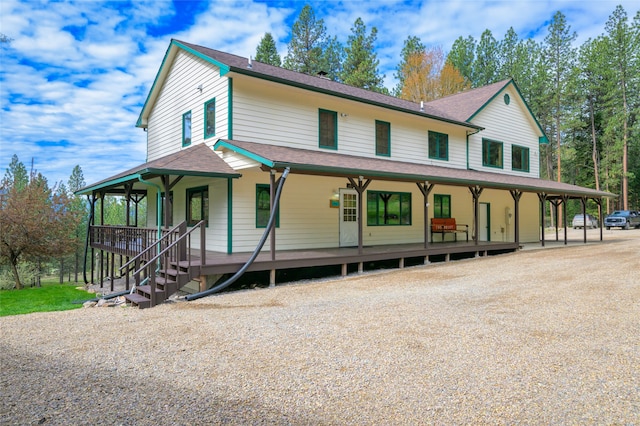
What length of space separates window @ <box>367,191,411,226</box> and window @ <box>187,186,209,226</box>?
18.1 feet

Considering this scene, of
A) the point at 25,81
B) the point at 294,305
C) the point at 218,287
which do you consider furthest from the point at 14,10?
the point at 25,81

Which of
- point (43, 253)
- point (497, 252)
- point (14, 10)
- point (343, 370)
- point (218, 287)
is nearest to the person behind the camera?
point (343, 370)

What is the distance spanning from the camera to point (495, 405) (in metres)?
3.36

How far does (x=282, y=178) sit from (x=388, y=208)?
6.52 m

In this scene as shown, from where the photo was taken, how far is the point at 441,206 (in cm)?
1630

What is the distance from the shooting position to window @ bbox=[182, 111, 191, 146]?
13.4 m

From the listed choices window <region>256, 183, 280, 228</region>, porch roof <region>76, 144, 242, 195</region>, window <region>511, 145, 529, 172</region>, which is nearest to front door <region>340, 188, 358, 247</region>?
window <region>256, 183, 280, 228</region>

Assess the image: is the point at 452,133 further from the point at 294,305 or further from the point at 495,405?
the point at 495,405

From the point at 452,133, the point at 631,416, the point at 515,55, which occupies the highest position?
the point at 515,55

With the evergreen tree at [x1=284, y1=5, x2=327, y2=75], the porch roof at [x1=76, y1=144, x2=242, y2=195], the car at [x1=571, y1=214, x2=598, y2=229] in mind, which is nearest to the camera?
the porch roof at [x1=76, y1=144, x2=242, y2=195]

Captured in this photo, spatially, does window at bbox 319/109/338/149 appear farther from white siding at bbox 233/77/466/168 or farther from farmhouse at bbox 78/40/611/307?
white siding at bbox 233/77/466/168

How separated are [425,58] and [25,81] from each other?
3372 centimetres

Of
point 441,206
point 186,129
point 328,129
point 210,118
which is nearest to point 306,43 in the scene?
point 441,206

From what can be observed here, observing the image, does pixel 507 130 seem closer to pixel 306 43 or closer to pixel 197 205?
pixel 197 205
